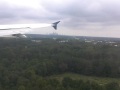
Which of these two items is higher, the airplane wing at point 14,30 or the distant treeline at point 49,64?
the airplane wing at point 14,30

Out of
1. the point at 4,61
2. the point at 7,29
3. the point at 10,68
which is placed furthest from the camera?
the point at 4,61

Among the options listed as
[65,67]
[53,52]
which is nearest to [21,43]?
[53,52]

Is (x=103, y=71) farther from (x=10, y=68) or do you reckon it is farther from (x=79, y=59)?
(x=10, y=68)

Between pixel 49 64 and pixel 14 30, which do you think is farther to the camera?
pixel 49 64

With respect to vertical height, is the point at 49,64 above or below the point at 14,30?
below

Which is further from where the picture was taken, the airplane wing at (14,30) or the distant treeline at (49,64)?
the distant treeline at (49,64)

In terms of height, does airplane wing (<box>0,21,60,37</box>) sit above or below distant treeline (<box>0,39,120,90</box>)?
above

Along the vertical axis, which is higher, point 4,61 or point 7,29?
point 7,29

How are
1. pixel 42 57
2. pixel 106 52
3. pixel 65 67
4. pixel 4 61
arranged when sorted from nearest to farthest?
pixel 4 61 → pixel 65 67 → pixel 42 57 → pixel 106 52

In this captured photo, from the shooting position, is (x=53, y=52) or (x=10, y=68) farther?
(x=53, y=52)

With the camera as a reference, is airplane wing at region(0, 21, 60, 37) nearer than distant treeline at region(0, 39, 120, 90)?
Yes
